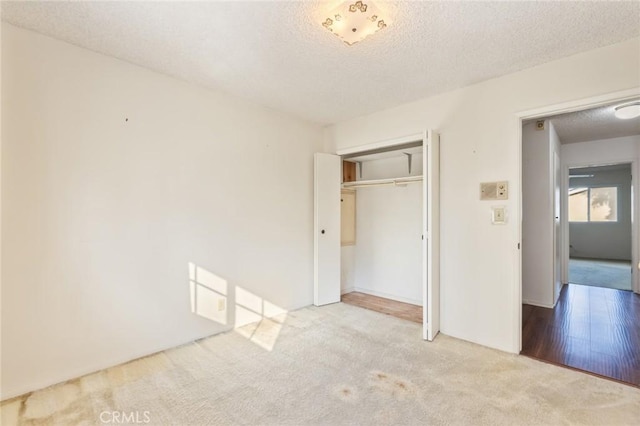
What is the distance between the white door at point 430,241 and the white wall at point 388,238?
40.2 inches

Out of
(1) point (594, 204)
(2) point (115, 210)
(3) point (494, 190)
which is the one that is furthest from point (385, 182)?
(1) point (594, 204)

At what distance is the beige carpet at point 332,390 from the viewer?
1.84 metres

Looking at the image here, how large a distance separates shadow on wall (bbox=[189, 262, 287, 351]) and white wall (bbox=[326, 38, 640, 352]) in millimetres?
1892

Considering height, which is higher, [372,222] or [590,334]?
[372,222]

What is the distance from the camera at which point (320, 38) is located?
2.17m

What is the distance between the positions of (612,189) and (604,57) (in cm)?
806

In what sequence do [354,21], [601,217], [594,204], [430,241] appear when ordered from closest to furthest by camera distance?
[354,21] → [430,241] → [601,217] → [594,204]

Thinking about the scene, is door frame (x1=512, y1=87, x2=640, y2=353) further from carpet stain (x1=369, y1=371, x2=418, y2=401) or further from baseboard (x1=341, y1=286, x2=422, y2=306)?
baseboard (x1=341, y1=286, x2=422, y2=306)

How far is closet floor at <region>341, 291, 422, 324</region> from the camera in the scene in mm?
3688

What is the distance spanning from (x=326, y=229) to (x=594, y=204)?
8.64 m

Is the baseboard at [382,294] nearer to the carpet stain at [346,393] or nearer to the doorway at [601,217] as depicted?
the carpet stain at [346,393]

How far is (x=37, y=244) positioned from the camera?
2135 mm

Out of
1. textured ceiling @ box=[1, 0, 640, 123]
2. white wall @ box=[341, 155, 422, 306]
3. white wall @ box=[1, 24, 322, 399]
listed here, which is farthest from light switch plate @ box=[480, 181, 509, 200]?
white wall @ box=[1, 24, 322, 399]

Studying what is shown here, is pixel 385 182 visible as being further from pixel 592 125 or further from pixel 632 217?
pixel 632 217
